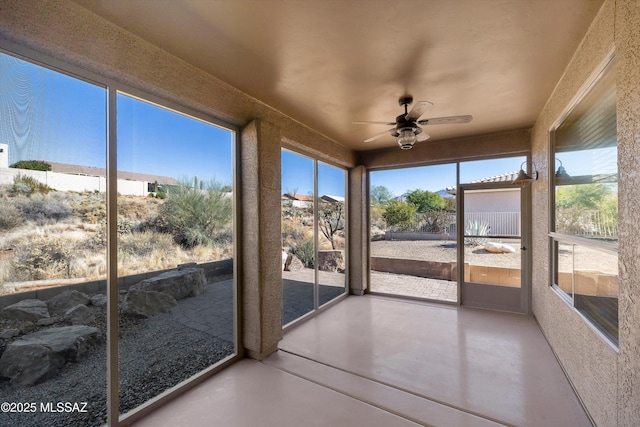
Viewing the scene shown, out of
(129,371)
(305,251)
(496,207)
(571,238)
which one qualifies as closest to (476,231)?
(496,207)

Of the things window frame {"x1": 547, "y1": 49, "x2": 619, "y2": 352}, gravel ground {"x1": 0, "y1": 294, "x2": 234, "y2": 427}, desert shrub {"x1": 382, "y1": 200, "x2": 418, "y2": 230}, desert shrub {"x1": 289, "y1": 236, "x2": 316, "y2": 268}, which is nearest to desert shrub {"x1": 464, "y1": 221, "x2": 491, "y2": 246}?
desert shrub {"x1": 382, "y1": 200, "x2": 418, "y2": 230}

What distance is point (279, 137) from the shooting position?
3.03 m

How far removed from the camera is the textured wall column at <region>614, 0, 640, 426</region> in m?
1.29

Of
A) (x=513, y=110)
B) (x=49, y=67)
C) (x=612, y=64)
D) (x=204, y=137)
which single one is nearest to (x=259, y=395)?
(x=204, y=137)

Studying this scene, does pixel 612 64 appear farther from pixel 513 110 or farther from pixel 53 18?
pixel 53 18

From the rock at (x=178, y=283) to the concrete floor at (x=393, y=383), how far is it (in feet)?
2.78

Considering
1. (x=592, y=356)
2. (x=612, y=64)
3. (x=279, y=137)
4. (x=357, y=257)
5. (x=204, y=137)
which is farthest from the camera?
(x=357, y=257)

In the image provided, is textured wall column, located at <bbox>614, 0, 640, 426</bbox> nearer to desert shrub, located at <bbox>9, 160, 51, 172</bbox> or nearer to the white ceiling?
the white ceiling

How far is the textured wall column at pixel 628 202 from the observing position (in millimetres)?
1289

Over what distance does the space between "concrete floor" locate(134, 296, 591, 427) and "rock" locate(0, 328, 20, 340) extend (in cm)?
106

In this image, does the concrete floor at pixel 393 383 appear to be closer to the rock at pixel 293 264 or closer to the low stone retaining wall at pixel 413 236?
the rock at pixel 293 264

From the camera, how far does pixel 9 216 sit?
1.45m

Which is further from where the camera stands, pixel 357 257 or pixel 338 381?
pixel 357 257

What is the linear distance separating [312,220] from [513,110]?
9.79ft
